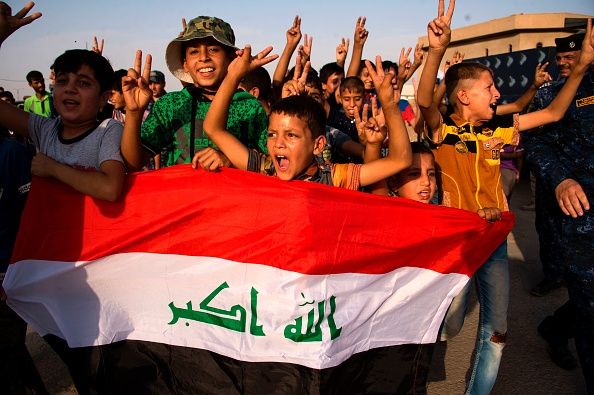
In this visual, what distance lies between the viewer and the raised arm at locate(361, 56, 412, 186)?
2350mm

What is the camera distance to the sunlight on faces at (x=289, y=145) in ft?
8.23

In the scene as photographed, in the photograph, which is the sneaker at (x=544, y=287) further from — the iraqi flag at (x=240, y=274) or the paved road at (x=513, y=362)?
the iraqi flag at (x=240, y=274)

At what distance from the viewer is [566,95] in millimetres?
2941

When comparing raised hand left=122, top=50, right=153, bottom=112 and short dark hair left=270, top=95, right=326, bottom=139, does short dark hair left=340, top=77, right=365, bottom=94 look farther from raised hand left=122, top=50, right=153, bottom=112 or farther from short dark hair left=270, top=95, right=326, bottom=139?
raised hand left=122, top=50, right=153, bottom=112

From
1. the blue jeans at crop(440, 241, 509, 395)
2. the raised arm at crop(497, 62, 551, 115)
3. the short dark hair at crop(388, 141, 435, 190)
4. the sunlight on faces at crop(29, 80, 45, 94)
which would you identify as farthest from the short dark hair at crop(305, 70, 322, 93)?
the sunlight on faces at crop(29, 80, 45, 94)

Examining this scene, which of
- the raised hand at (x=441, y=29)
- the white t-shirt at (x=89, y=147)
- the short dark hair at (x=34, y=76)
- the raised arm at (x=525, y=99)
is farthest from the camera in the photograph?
the short dark hair at (x=34, y=76)

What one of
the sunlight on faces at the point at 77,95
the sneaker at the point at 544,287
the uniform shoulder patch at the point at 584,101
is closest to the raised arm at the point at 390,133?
the uniform shoulder patch at the point at 584,101

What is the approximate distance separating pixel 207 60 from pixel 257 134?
506 mm

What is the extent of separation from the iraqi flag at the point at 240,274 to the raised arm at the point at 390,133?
0.15 meters

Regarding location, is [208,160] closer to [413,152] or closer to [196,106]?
[196,106]

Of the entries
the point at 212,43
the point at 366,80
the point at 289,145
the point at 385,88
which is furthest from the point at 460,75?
the point at 366,80

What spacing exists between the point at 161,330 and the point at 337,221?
3.35ft

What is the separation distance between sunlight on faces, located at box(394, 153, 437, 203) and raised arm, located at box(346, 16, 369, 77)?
2985mm

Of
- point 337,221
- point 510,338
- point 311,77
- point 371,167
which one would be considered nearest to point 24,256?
point 337,221
